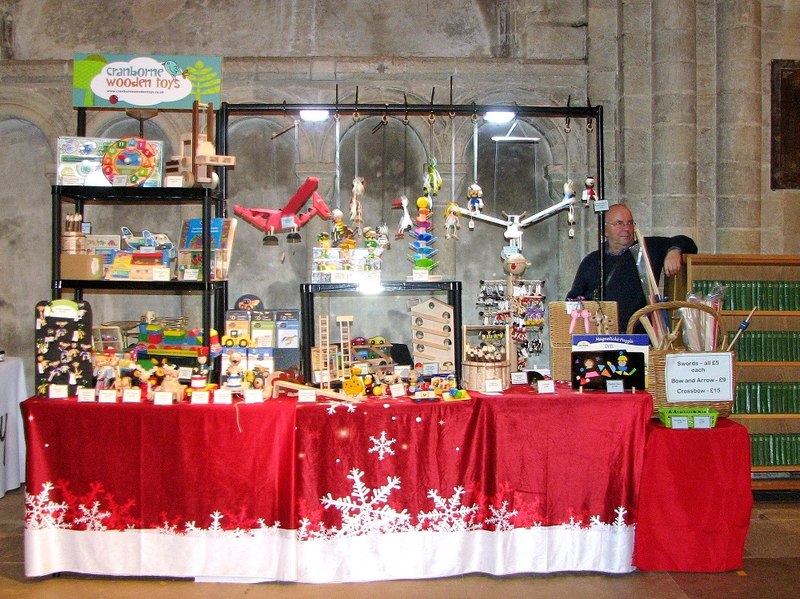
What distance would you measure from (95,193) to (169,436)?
150cm

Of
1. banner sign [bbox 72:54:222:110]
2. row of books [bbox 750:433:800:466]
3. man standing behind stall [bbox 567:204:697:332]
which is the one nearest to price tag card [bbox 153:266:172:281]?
banner sign [bbox 72:54:222:110]

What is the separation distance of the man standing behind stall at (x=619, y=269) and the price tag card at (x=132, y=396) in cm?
251

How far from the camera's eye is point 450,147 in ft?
17.7

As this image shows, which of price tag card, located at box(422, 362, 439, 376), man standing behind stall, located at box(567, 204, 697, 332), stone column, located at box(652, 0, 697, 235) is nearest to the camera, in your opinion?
price tag card, located at box(422, 362, 439, 376)

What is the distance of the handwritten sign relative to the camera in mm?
3322

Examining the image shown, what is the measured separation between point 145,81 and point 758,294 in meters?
4.12

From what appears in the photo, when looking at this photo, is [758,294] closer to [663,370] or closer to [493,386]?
[663,370]

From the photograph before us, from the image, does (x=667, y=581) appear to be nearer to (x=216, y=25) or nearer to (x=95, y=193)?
(x=95, y=193)

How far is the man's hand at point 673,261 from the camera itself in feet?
13.5

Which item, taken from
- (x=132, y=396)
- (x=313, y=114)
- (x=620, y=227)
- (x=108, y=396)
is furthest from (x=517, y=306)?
(x=108, y=396)

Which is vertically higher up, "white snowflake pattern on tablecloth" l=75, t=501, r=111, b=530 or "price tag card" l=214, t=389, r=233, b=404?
"price tag card" l=214, t=389, r=233, b=404

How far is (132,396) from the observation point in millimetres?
3266

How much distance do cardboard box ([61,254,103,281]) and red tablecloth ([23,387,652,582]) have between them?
808 mm

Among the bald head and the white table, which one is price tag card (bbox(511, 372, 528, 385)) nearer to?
the bald head
